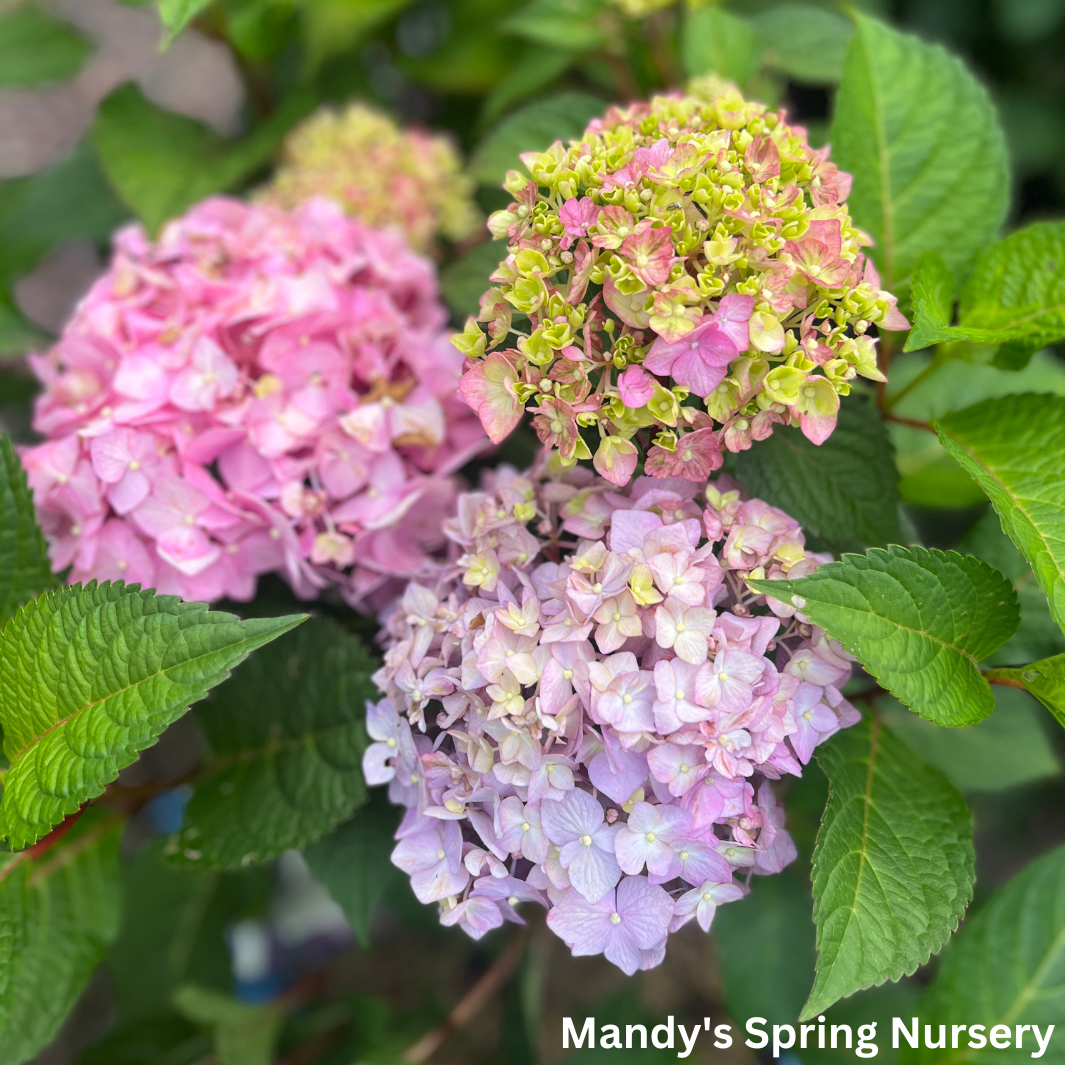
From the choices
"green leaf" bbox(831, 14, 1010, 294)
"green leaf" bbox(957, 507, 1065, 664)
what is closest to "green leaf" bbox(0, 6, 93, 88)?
"green leaf" bbox(831, 14, 1010, 294)

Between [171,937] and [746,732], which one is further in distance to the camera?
[171,937]

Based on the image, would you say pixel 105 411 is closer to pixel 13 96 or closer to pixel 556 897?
pixel 556 897

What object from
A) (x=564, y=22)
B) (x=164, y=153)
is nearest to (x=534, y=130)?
(x=564, y=22)

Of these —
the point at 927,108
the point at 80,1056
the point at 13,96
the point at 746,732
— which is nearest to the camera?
the point at 746,732

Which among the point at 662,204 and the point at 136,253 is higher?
the point at 662,204

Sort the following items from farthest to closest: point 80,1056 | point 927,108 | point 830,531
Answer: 1. point 80,1056
2. point 927,108
3. point 830,531

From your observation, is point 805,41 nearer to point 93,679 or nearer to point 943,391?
point 943,391

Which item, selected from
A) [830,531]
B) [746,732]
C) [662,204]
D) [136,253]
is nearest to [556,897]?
[746,732]
